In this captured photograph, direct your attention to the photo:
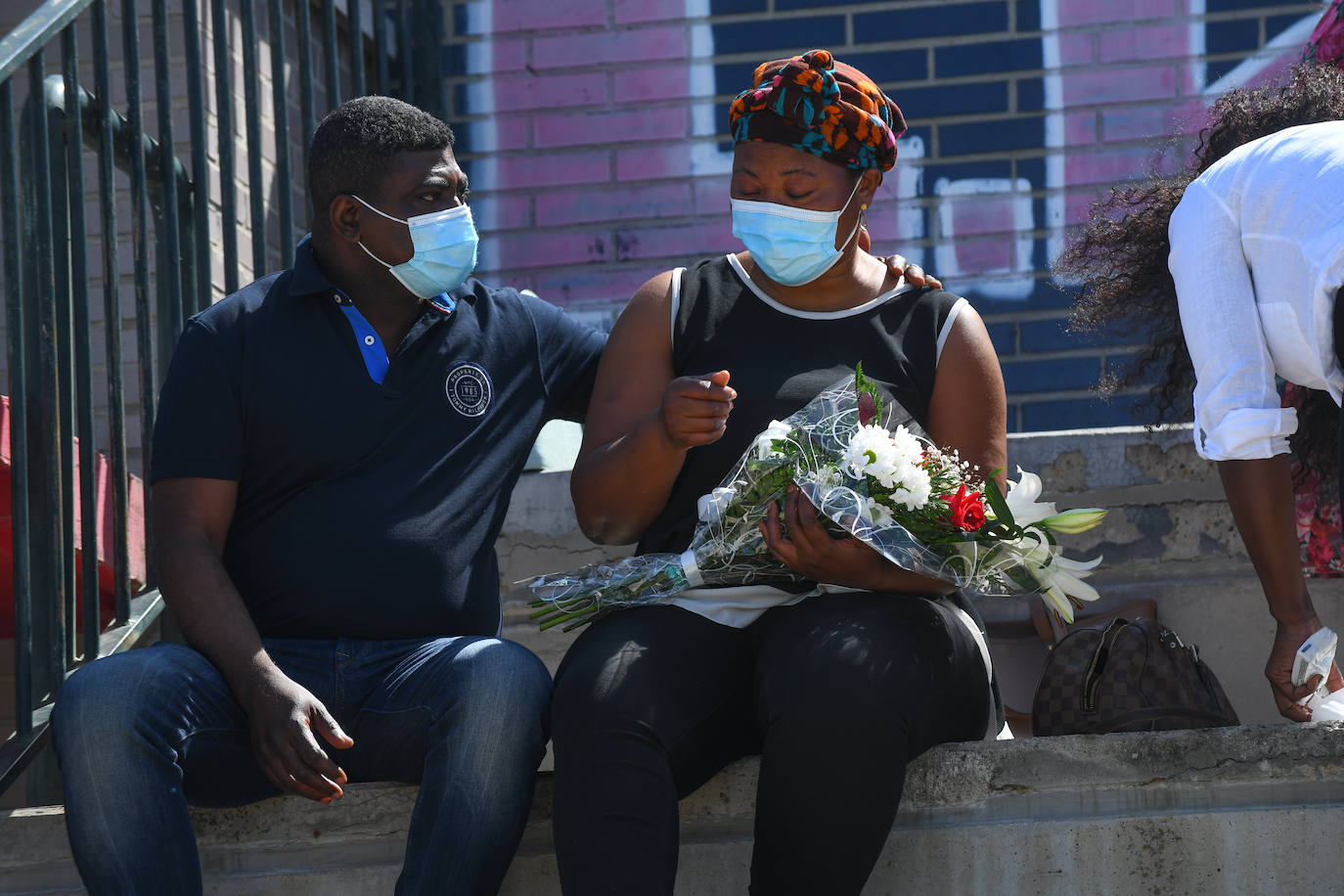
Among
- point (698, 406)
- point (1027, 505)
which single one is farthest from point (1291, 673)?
point (698, 406)

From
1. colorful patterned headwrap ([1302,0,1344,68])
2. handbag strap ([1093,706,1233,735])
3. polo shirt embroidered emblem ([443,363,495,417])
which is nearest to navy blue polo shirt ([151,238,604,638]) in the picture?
polo shirt embroidered emblem ([443,363,495,417])

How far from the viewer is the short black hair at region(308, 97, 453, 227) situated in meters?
3.20

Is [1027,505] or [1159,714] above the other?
[1027,505]

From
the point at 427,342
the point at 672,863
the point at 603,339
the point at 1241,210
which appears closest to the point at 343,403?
the point at 427,342

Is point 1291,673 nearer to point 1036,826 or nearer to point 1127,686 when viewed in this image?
point 1127,686

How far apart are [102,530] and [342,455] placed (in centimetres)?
106

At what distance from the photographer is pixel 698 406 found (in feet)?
8.74

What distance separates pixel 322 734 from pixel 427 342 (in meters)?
0.88

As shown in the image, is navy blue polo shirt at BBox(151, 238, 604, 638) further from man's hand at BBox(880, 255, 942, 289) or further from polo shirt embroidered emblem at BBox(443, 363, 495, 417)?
man's hand at BBox(880, 255, 942, 289)

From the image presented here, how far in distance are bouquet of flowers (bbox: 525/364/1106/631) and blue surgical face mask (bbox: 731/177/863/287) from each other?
1.16ft

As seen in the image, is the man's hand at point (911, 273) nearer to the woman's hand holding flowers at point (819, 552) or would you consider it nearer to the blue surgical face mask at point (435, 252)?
the woman's hand holding flowers at point (819, 552)

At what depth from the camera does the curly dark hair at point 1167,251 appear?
335cm

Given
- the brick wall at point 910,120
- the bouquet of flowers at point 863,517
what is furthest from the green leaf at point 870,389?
the brick wall at point 910,120

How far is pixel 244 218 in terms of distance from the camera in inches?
201
